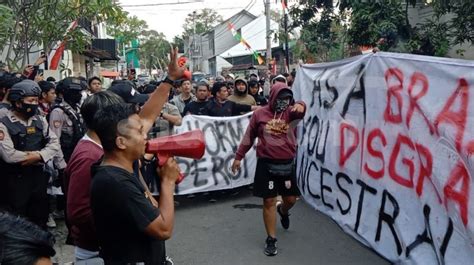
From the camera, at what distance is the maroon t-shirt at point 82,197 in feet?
7.43

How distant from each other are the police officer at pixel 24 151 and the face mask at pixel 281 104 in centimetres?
207

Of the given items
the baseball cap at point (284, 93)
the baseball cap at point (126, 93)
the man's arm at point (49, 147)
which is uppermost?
the baseball cap at point (126, 93)

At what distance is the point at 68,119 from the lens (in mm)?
5043

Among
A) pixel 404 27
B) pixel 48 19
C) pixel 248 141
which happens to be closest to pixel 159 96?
pixel 248 141

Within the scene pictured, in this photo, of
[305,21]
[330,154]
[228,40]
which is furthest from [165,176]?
[228,40]

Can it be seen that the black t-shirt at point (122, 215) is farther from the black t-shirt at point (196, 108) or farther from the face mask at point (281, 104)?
the black t-shirt at point (196, 108)

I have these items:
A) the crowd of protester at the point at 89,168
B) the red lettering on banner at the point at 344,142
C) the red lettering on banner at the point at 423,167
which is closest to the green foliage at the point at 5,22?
the crowd of protester at the point at 89,168

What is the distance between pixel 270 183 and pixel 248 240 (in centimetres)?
72

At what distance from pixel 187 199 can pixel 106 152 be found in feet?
15.2

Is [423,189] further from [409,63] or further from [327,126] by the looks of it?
[327,126]

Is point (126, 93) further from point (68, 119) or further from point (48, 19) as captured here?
point (48, 19)

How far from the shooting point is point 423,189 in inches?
140

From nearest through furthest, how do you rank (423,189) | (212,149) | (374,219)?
(423,189), (374,219), (212,149)

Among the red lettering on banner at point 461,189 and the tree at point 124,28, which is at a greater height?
the tree at point 124,28
